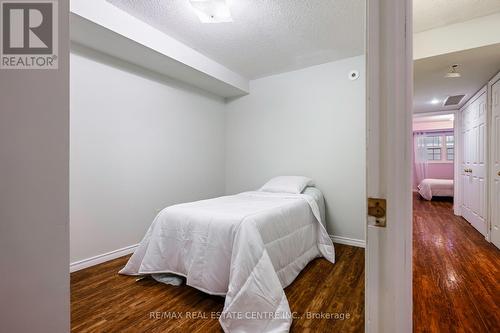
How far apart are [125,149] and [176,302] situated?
1.76 m

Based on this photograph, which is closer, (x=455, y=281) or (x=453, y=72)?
(x=455, y=281)

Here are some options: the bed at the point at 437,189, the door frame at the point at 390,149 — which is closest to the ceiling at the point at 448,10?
the door frame at the point at 390,149

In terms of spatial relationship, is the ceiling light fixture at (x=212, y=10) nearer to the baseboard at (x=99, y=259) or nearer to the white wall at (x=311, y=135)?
the white wall at (x=311, y=135)

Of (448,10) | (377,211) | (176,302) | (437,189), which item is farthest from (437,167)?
(377,211)

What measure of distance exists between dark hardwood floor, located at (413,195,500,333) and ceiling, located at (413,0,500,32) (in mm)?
2349

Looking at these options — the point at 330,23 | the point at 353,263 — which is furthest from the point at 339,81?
the point at 353,263

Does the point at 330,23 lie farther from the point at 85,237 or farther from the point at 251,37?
the point at 85,237

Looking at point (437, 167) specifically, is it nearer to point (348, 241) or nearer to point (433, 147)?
point (433, 147)

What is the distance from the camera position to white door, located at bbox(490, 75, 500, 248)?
2.94m

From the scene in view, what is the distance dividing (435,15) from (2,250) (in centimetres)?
313

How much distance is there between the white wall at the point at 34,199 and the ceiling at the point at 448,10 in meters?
2.63

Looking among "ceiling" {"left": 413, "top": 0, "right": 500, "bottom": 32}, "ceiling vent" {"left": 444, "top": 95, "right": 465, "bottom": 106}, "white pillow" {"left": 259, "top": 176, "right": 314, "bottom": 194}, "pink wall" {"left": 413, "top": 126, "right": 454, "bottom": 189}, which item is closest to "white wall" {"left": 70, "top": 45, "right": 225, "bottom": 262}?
"white pillow" {"left": 259, "top": 176, "right": 314, "bottom": 194}

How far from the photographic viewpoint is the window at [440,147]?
776 centimetres

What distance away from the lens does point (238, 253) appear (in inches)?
66.8
